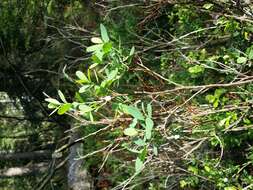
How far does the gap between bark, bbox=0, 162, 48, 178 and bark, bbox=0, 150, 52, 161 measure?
218 millimetres

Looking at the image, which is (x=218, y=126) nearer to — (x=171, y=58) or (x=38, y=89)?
(x=171, y=58)

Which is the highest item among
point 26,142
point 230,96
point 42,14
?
point 230,96

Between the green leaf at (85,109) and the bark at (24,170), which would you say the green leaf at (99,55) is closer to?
the green leaf at (85,109)

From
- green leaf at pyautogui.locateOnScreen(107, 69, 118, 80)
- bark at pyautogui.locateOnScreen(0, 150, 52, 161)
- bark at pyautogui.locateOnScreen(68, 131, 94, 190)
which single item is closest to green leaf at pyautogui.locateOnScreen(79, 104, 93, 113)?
green leaf at pyautogui.locateOnScreen(107, 69, 118, 80)

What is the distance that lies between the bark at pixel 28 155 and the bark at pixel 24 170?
0.72ft

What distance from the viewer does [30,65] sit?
25.9 ft

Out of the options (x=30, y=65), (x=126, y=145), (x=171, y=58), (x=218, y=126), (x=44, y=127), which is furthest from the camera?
(x=44, y=127)

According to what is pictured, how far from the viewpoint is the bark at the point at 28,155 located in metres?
9.13

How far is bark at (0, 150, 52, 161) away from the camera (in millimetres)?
9133

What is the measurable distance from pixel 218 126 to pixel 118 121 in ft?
2.87

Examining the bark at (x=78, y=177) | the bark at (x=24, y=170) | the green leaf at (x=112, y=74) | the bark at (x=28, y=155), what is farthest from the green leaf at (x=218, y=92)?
the bark at (x=24, y=170)

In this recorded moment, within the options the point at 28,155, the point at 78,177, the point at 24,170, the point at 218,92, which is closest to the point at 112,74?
the point at 218,92

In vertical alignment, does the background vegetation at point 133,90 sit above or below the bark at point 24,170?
above

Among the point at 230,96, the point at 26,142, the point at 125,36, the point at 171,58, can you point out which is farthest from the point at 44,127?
the point at 230,96
